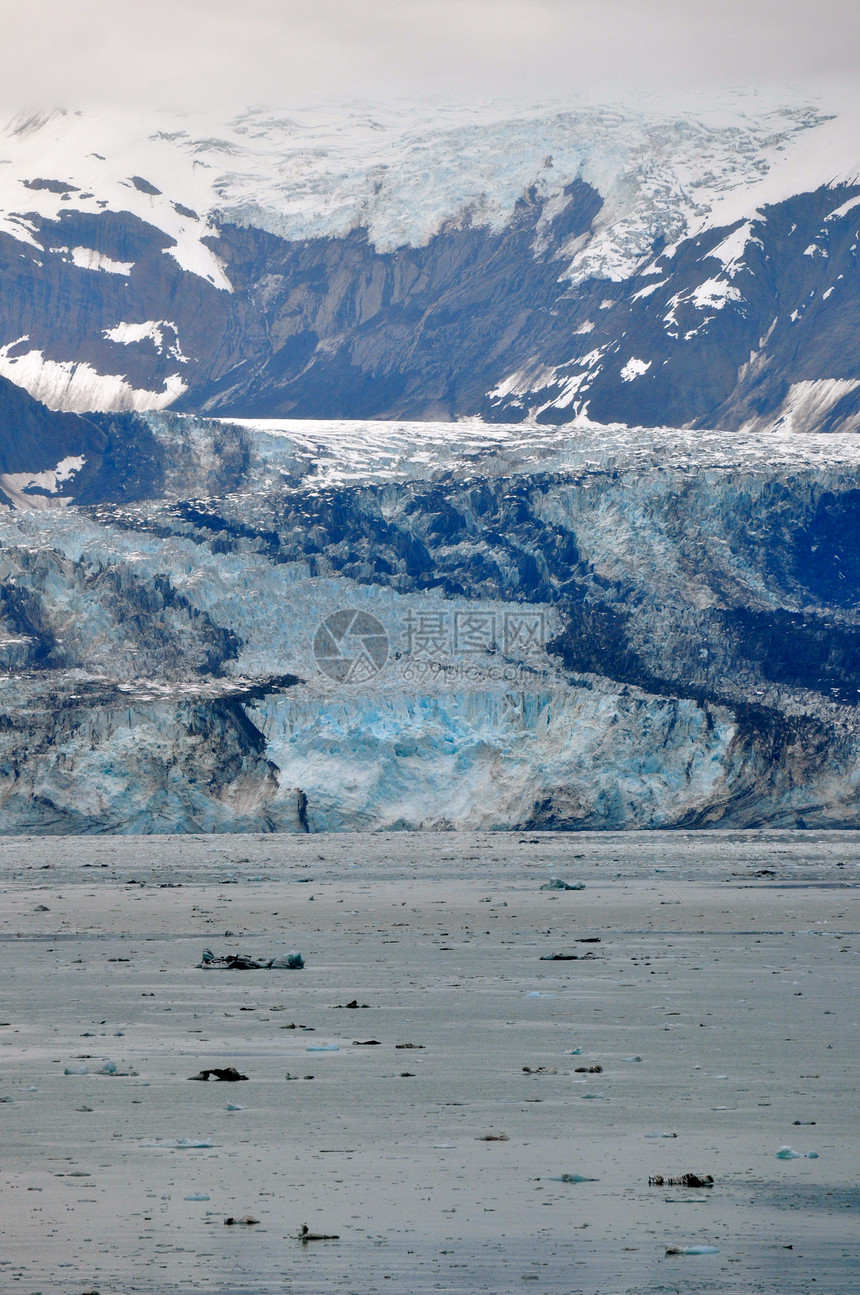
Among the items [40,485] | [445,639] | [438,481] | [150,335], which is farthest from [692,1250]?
[150,335]

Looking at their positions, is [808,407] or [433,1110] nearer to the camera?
[433,1110]

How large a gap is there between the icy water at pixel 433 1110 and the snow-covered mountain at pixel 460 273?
125736mm

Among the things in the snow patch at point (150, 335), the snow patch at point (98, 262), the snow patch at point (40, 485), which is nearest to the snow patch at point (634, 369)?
the snow patch at point (150, 335)

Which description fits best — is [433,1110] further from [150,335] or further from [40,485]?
[150,335]

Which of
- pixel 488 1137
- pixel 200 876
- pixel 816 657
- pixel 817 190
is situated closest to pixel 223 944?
pixel 488 1137

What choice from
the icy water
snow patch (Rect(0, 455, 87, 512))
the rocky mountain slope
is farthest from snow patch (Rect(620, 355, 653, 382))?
the icy water

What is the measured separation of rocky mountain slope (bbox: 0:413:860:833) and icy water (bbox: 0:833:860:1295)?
124 feet

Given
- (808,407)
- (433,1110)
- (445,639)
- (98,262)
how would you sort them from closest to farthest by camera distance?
(433,1110) < (445,639) < (808,407) < (98,262)

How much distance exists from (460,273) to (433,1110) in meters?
161

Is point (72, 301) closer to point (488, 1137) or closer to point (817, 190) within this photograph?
point (817, 190)

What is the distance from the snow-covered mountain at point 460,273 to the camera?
496ft

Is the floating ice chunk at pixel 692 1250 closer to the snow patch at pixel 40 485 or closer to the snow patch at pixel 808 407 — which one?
the snow patch at pixel 40 485

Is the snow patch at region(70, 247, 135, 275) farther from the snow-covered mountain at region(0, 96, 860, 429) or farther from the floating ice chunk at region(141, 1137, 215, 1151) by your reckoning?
the floating ice chunk at region(141, 1137, 215, 1151)

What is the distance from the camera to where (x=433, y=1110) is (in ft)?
32.9
